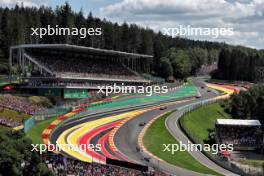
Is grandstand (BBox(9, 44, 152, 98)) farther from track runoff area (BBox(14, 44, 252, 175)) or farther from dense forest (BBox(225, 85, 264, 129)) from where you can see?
dense forest (BBox(225, 85, 264, 129))

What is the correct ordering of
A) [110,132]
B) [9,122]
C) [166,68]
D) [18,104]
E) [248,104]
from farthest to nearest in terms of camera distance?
1. [166,68]
2. [248,104]
3. [18,104]
4. [110,132]
5. [9,122]

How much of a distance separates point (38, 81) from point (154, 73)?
5645 cm

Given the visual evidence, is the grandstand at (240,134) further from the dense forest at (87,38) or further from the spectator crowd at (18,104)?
the dense forest at (87,38)

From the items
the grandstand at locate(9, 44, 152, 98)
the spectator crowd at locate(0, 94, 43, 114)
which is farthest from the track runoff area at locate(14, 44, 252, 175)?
the spectator crowd at locate(0, 94, 43, 114)

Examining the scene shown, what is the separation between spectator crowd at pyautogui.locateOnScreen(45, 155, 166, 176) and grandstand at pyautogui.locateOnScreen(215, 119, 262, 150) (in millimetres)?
27872

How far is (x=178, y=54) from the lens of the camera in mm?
134000

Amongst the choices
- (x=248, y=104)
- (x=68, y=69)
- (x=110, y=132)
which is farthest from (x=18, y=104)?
(x=248, y=104)

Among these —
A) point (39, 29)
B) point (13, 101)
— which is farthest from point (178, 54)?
point (13, 101)

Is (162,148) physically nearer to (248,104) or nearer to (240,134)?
(240,134)

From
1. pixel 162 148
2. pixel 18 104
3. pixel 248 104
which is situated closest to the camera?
pixel 162 148

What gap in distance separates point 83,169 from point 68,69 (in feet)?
156

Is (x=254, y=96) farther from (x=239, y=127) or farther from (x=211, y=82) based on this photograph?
(x=211, y=82)

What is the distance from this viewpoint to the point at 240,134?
65.9 m

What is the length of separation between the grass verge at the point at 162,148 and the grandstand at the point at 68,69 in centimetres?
1717
